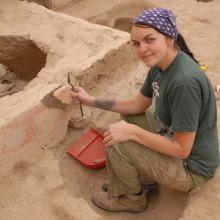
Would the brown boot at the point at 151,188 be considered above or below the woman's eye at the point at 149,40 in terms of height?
below

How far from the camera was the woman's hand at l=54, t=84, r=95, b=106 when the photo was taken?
2670 mm

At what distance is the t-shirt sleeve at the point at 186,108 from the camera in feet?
6.50

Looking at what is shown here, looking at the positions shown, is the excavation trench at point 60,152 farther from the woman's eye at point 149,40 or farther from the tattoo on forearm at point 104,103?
the woman's eye at point 149,40

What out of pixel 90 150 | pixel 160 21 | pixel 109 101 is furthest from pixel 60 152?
pixel 160 21

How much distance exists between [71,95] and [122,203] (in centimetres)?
80

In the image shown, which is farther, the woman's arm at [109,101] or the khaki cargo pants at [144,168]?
the woman's arm at [109,101]

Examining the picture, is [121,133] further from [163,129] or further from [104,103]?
[104,103]

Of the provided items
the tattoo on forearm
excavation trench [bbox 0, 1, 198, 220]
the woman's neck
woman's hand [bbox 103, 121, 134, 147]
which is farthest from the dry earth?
the woman's neck

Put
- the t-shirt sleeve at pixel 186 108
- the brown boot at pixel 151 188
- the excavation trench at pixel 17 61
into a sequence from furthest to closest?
the excavation trench at pixel 17 61
the brown boot at pixel 151 188
the t-shirt sleeve at pixel 186 108

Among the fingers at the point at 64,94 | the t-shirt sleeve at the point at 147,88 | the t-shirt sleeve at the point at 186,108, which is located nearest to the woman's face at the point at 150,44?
the t-shirt sleeve at the point at 186,108

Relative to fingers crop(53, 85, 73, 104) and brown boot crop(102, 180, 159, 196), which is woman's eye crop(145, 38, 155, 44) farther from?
brown boot crop(102, 180, 159, 196)

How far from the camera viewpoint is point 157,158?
7.41 feet

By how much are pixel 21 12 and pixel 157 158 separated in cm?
240

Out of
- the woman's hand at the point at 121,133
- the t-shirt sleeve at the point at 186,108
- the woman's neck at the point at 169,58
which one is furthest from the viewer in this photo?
the woman's hand at the point at 121,133
